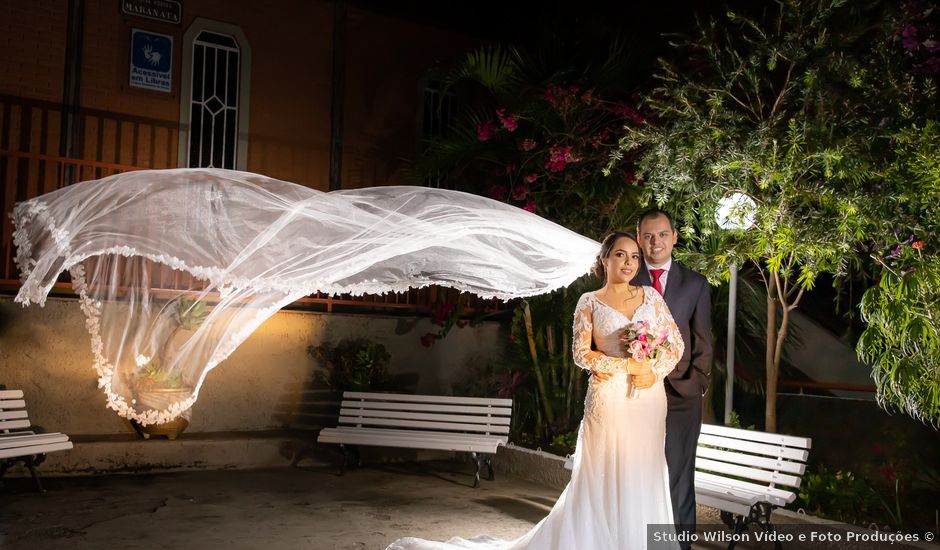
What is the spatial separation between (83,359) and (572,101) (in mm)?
6053

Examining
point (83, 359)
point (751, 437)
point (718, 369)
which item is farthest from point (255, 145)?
point (751, 437)

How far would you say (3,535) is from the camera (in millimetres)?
6711

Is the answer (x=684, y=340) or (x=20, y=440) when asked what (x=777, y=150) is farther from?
(x=20, y=440)

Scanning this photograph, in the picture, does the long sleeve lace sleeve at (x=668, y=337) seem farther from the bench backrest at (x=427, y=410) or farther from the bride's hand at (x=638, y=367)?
the bench backrest at (x=427, y=410)

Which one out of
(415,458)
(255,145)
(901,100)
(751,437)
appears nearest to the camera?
(901,100)

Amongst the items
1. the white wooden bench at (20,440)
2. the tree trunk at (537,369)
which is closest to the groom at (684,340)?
the tree trunk at (537,369)

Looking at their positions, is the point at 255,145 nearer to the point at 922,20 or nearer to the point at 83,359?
the point at 83,359

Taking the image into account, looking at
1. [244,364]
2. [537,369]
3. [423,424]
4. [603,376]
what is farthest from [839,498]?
[244,364]

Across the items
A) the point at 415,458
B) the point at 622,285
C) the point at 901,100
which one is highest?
the point at 901,100

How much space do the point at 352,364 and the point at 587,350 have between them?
6181 mm

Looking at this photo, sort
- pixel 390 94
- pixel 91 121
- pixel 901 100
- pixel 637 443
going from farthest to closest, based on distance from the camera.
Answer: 1. pixel 390 94
2. pixel 91 121
3. pixel 901 100
4. pixel 637 443

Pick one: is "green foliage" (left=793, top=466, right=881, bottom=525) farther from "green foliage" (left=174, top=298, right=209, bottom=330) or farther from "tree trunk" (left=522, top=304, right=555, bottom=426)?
"green foliage" (left=174, top=298, right=209, bottom=330)

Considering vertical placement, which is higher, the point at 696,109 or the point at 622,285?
the point at 696,109

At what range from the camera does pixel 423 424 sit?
10234 millimetres
